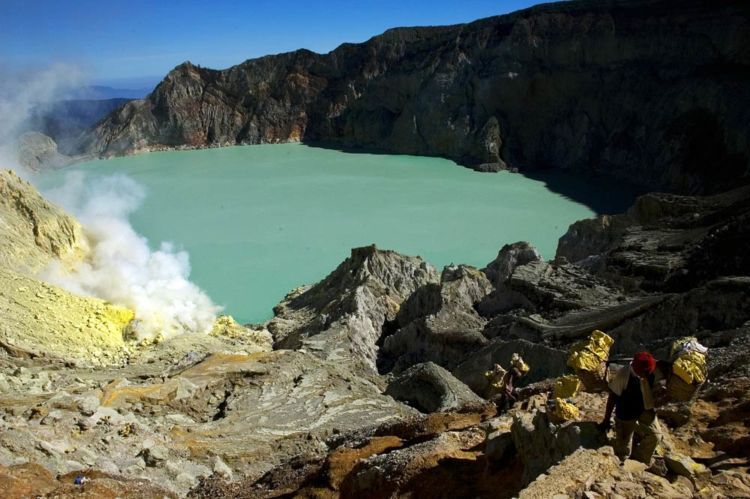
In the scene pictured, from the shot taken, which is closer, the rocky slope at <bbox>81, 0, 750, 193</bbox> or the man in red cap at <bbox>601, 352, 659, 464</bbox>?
the man in red cap at <bbox>601, 352, 659, 464</bbox>

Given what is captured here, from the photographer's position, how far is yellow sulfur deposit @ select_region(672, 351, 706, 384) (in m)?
4.23

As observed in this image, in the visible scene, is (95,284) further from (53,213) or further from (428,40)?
(428,40)

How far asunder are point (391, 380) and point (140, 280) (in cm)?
887

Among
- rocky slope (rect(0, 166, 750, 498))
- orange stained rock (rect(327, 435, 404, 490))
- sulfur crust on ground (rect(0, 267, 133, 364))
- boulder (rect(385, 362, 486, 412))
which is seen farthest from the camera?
sulfur crust on ground (rect(0, 267, 133, 364))

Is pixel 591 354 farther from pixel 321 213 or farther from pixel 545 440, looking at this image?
pixel 321 213

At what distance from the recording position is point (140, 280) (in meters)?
17.8

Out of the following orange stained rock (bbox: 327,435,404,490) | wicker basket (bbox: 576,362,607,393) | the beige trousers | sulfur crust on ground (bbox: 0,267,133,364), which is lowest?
sulfur crust on ground (bbox: 0,267,133,364)

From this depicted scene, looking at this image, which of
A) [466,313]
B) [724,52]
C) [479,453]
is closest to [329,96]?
[724,52]

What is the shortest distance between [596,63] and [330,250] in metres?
20.7

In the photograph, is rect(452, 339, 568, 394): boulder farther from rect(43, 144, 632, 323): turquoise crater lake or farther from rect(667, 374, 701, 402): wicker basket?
rect(43, 144, 632, 323): turquoise crater lake

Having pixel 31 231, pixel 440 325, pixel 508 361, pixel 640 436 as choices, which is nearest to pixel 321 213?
pixel 31 231

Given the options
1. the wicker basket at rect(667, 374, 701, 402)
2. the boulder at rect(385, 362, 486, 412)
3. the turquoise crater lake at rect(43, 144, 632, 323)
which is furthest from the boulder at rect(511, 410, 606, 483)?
the turquoise crater lake at rect(43, 144, 632, 323)

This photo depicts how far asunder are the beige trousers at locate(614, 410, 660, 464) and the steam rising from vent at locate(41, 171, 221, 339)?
41.4ft

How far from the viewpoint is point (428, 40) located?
43875 millimetres
